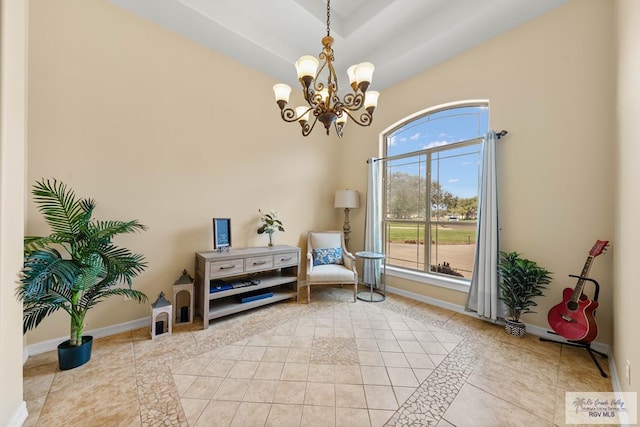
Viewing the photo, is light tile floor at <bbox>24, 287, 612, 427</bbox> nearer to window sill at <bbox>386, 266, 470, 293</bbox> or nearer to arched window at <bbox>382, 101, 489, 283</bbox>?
window sill at <bbox>386, 266, 470, 293</bbox>

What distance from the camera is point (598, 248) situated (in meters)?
2.00

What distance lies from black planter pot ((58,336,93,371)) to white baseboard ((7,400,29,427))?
448mm

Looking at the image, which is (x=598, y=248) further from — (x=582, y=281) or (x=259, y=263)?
(x=259, y=263)

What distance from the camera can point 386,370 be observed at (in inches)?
74.2

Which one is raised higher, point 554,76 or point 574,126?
point 554,76

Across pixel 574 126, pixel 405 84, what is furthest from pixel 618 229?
pixel 405 84

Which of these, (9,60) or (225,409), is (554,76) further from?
(9,60)

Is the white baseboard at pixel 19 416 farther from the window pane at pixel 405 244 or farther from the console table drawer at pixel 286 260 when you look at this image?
the window pane at pixel 405 244

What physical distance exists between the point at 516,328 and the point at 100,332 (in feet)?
13.7

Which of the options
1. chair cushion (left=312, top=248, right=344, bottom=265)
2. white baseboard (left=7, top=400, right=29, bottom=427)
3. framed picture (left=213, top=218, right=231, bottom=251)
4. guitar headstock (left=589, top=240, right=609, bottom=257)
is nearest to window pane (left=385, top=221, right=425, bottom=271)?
chair cushion (left=312, top=248, right=344, bottom=265)

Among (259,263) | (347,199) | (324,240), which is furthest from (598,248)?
(259,263)

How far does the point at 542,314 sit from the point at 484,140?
1.96m

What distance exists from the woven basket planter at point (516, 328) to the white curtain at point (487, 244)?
131 millimetres

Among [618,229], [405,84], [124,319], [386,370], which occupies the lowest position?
[386,370]
